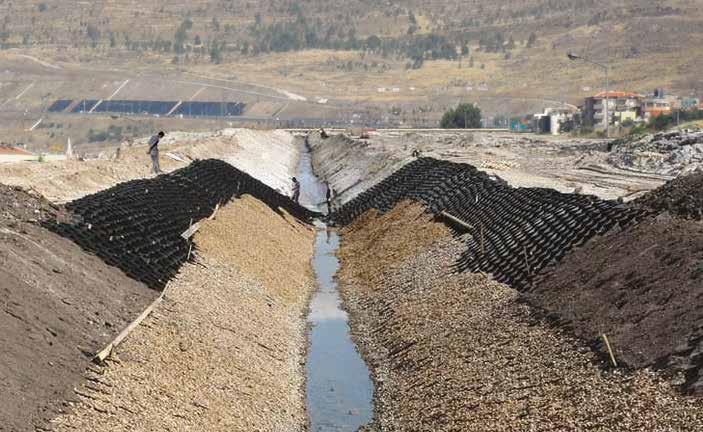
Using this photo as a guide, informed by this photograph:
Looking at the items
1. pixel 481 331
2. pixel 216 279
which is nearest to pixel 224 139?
pixel 216 279

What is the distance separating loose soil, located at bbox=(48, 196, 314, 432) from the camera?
19.6 metres

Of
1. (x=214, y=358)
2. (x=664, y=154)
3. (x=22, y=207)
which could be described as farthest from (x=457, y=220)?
(x=664, y=154)

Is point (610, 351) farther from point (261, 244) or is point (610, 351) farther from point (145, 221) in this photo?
point (261, 244)

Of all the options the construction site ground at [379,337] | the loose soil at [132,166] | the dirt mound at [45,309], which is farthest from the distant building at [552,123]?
the dirt mound at [45,309]

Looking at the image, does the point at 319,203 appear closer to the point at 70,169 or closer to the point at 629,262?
the point at 70,169

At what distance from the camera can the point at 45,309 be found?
21.6m

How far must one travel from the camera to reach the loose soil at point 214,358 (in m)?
19.6

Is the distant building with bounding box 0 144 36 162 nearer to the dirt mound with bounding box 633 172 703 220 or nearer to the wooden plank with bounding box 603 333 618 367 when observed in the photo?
the dirt mound with bounding box 633 172 703 220

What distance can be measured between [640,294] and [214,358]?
278 inches

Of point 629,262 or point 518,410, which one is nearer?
point 518,410

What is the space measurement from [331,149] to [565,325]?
90.4m

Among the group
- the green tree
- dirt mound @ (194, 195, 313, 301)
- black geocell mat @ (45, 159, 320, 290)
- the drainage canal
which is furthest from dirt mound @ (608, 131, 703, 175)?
the green tree

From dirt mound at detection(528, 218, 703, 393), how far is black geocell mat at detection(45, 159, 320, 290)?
26.4 feet

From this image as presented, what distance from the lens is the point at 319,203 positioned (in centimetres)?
6931
